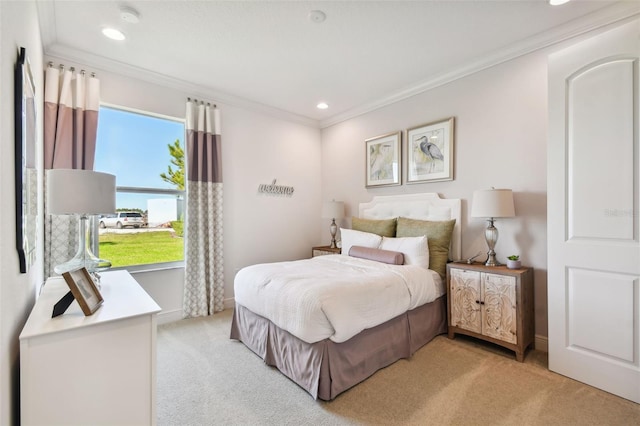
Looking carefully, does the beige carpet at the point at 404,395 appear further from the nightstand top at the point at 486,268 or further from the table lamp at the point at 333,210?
the table lamp at the point at 333,210

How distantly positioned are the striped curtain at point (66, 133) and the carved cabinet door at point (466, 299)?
3.71m

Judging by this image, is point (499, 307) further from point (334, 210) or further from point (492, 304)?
point (334, 210)

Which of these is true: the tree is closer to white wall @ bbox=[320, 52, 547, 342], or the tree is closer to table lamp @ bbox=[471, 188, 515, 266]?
white wall @ bbox=[320, 52, 547, 342]

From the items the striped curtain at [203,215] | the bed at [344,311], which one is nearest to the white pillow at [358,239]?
the bed at [344,311]

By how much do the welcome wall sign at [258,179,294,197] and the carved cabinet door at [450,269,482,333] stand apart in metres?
2.67

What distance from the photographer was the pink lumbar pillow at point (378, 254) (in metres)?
2.98

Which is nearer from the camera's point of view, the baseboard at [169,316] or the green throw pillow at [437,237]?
the green throw pillow at [437,237]

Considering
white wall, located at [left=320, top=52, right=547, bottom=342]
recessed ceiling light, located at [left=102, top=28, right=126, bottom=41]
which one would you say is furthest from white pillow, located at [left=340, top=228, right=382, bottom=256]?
recessed ceiling light, located at [left=102, top=28, right=126, bottom=41]

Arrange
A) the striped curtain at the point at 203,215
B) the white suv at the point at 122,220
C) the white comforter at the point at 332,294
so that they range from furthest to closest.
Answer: the striped curtain at the point at 203,215
the white suv at the point at 122,220
the white comforter at the point at 332,294

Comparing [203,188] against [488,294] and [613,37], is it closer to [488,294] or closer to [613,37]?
[488,294]

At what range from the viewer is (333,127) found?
4840mm

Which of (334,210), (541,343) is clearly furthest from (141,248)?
(541,343)

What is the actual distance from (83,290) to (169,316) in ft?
7.62

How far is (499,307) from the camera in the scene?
255 cm
